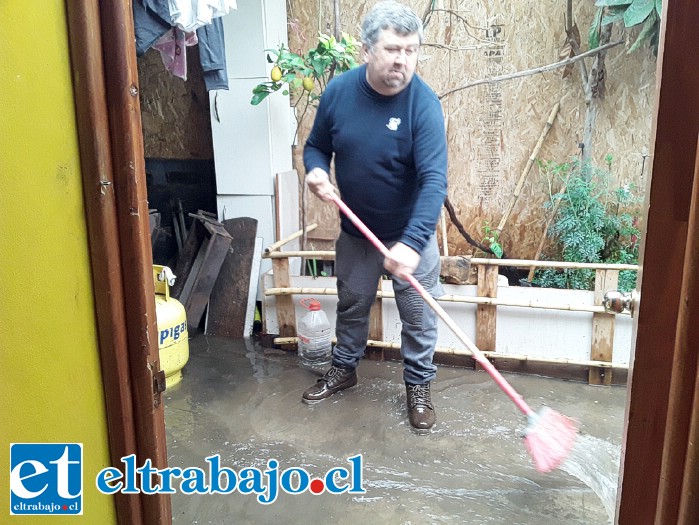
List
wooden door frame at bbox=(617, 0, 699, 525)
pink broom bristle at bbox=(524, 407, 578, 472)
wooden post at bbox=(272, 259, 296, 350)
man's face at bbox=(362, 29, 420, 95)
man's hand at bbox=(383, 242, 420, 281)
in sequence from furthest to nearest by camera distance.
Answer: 1. wooden post at bbox=(272, 259, 296, 350)
2. man's face at bbox=(362, 29, 420, 95)
3. man's hand at bbox=(383, 242, 420, 281)
4. pink broom bristle at bbox=(524, 407, 578, 472)
5. wooden door frame at bbox=(617, 0, 699, 525)

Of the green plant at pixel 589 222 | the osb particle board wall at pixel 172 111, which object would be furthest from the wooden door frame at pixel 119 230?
the osb particle board wall at pixel 172 111

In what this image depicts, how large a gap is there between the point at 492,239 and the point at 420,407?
1.65 meters

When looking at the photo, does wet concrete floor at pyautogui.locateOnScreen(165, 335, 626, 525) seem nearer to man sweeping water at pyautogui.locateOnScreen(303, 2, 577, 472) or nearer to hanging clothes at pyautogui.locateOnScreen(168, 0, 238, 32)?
man sweeping water at pyautogui.locateOnScreen(303, 2, 577, 472)

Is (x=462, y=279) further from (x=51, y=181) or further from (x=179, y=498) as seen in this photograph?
(x=51, y=181)

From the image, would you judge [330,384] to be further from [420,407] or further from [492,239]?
[492,239]

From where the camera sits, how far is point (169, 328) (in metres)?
2.98

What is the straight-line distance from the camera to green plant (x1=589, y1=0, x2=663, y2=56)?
322 centimetres

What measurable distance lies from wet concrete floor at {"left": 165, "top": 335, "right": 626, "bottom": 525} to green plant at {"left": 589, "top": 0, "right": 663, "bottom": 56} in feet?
6.90

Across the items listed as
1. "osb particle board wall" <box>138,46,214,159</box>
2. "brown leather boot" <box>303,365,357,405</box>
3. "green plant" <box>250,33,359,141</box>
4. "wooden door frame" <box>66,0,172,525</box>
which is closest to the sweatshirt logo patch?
"green plant" <box>250,33,359,141</box>

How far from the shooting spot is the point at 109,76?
94 centimetres

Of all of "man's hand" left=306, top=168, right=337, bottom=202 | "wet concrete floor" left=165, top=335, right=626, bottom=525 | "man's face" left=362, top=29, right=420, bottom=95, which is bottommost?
"wet concrete floor" left=165, top=335, right=626, bottom=525

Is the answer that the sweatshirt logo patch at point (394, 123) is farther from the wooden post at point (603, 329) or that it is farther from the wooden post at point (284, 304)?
the wooden post at point (603, 329)

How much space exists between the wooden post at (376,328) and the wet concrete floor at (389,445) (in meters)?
0.06

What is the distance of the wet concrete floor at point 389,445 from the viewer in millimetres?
2104
